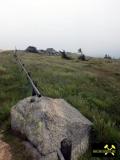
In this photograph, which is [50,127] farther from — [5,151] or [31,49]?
[31,49]

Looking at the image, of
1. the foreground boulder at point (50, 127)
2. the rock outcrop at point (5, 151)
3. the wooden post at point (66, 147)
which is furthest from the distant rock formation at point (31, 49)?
the wooden post at point (66, 147)

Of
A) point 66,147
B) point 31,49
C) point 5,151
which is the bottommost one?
point 5,151

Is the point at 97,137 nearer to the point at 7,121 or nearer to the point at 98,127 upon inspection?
the point at 98,127

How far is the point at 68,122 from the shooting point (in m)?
8.38

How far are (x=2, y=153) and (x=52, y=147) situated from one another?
4.59 feet

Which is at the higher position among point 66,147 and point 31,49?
point 66,147

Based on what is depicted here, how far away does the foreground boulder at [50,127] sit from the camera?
7.91 m

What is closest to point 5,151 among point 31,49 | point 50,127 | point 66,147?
point 50,127

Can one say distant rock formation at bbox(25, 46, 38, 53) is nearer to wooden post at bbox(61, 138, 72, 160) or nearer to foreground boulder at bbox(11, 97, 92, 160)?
foreground boulder at bbox(11, 97, 92, 160)

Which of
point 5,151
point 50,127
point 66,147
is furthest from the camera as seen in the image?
point 5,151

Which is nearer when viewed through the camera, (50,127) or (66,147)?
(66,147)

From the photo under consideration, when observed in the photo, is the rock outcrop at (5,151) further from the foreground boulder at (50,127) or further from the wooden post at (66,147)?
the wooden post at (66,147)

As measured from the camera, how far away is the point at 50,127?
818 cm

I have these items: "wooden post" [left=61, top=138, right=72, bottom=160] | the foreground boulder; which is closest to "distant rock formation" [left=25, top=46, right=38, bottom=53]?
the foreground boulder
